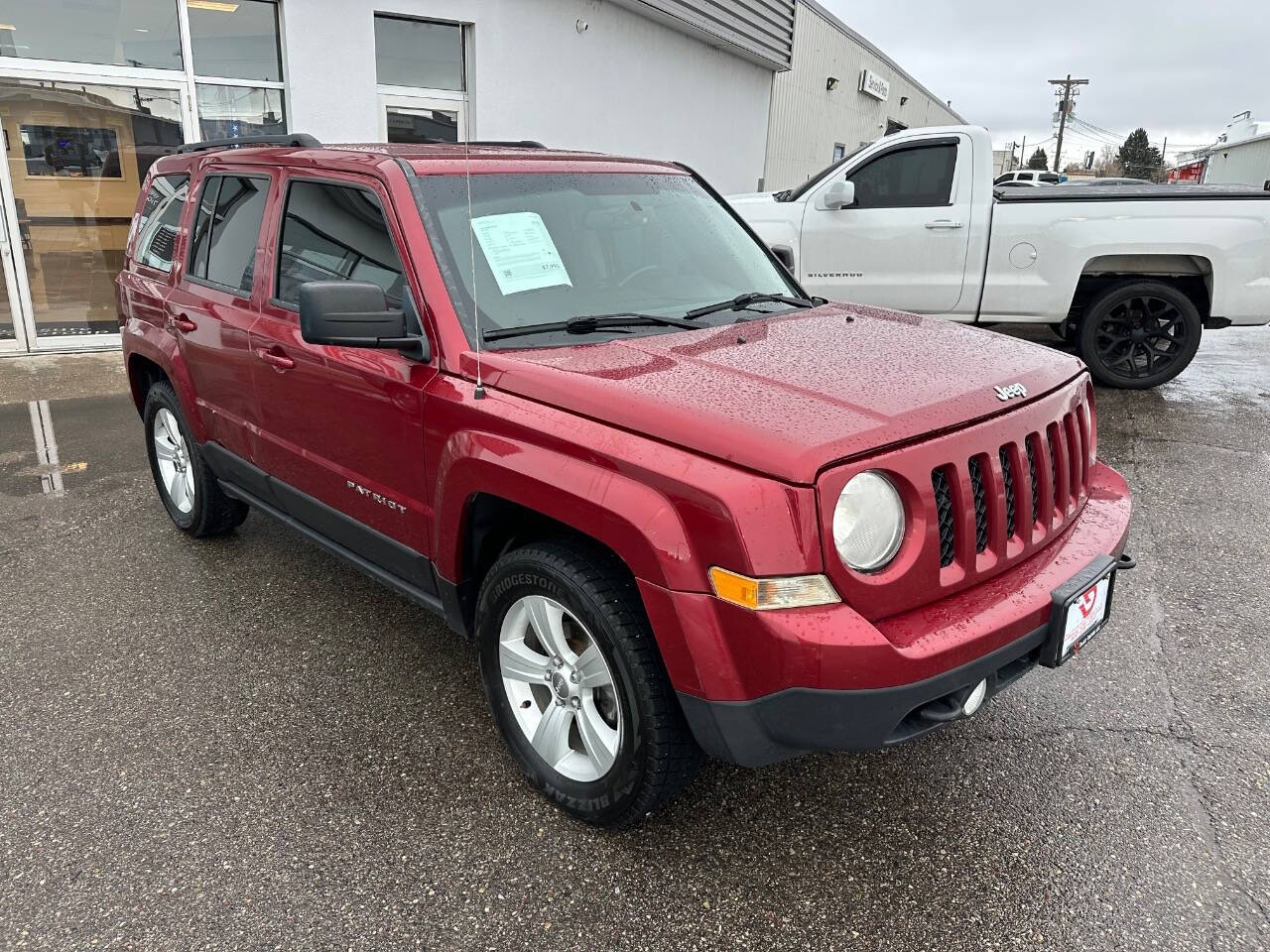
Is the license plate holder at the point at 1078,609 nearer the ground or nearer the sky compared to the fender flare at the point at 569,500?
nearer the ground

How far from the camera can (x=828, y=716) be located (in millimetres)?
1991

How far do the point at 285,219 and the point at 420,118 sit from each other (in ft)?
23.7

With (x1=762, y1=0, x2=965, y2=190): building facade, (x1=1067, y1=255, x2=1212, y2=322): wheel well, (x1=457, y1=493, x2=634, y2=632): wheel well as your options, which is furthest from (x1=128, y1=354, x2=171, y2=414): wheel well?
(x1=762, y1=0, x2=965, y2=190): building facade

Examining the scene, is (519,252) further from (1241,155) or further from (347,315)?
(1241,155)

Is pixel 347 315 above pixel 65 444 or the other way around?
above

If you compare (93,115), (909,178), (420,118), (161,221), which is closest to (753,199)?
(909,178)

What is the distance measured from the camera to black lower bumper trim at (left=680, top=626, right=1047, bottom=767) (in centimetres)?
198

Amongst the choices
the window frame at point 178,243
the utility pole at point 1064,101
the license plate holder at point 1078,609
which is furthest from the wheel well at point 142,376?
the utility pole at point 1064,101

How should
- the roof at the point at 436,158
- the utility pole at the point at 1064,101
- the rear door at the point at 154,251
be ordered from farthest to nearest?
the utility pole at the point at 1064,101 → the rear door at the point at 154,251 → the roof at the point at 436,158

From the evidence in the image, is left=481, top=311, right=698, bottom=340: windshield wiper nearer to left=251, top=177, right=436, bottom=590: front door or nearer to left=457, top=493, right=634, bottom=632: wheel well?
left=251, top=177, right=436, bottom=590: front door

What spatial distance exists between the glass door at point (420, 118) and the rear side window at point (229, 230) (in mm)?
6070

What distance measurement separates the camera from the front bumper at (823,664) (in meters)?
1.94

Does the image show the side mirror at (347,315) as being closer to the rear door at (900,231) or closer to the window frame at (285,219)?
the window frame at (285,219)

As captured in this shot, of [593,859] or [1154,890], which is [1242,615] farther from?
[593,859]
